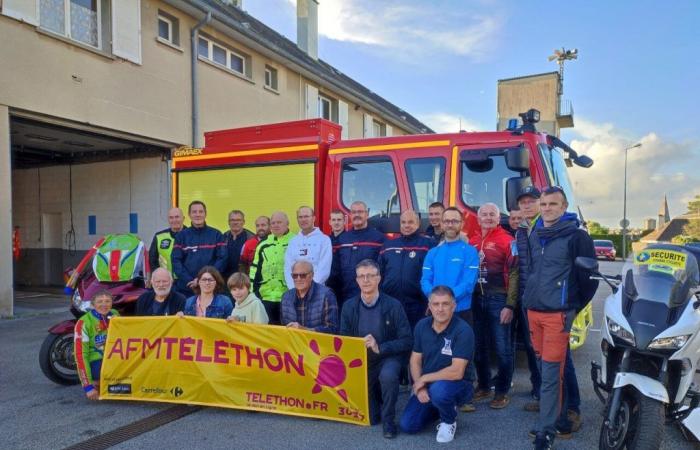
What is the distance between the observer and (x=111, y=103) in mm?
10445

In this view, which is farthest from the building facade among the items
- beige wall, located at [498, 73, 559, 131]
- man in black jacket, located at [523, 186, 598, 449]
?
beige wall, located at [498, 73, 559, 131]

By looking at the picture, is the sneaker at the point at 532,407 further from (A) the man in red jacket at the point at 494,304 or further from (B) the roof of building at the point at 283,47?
(B) the roof of building at the point at 283,47

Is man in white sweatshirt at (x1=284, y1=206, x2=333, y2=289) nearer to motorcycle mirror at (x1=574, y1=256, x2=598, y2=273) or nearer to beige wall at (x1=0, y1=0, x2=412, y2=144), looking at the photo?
motorcycle mirror at (x1=574, y1=256, x2=598, y2=273)

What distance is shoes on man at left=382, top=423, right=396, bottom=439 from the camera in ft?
12.3

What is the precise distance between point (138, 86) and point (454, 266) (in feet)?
30.7

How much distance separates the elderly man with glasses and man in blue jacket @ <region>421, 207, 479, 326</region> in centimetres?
87

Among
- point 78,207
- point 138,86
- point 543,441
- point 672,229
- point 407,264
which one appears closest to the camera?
point 543,441

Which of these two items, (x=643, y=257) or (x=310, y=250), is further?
(x=310, y=250)

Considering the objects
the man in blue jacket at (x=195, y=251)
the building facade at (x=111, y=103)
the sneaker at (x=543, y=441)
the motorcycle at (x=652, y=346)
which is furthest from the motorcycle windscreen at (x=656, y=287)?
the building facade at (x=111, y=103)

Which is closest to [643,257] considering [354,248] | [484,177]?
[484,177]

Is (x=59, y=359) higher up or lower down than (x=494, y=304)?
lower down

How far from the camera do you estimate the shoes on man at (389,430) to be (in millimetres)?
3756

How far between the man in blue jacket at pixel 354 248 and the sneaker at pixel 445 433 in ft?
5.67

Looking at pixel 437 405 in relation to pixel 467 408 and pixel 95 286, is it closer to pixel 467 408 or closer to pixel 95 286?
pixel 467 408
